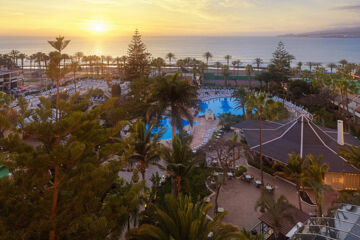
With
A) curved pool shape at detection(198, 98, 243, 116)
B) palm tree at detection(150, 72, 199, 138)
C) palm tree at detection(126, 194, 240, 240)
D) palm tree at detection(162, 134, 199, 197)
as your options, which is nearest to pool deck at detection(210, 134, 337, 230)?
palm tree at detection(162, 134, 199, 197)

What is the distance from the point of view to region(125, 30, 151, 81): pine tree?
1130 inches

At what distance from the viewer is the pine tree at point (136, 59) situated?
94.2 feet

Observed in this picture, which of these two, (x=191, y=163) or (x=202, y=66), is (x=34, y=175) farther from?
(x=202, y=66)

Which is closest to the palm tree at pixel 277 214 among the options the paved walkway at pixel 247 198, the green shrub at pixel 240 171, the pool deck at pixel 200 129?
the paved walkway at pixel 247 198

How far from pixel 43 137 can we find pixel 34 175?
77cm

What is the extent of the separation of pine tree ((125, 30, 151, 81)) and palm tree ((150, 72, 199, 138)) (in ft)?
53.5

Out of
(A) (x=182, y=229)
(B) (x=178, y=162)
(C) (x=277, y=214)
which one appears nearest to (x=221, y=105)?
(B) (x=178, y=162)

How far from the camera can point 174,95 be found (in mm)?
13023

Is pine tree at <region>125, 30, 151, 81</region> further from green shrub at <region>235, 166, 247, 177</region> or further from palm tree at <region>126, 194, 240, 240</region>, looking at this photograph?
palm tree at <region>126, 194, 240, 240</region>

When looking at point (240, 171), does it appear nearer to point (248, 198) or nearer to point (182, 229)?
point (248, 198)

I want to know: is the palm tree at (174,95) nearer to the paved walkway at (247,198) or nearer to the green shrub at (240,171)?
the green shrub at (240,171)

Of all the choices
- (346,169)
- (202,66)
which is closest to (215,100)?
(202,66)

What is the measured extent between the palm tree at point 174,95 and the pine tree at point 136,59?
16.3 meters

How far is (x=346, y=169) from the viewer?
10.7m
